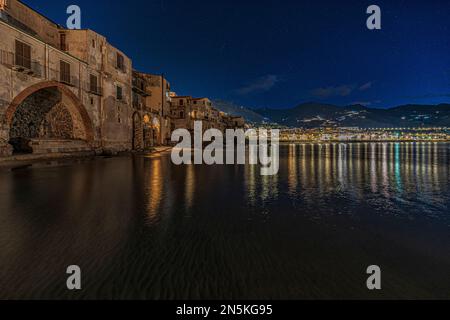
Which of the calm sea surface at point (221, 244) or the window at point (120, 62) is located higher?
the window at point (120, 62)

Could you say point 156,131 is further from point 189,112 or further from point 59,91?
point 59,91

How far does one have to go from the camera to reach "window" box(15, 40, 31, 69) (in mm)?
20672

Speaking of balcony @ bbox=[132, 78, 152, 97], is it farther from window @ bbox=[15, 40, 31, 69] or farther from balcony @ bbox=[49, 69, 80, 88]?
window @ bbox=[15, 40, 31, 69]

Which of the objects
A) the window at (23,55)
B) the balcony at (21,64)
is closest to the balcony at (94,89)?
the balcony at (21,64)

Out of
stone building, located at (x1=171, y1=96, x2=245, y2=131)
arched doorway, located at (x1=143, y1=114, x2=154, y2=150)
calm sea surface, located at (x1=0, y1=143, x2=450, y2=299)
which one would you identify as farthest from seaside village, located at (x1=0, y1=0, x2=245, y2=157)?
stone building, located at (x1=171, y1=96, x2=245, y2=131)

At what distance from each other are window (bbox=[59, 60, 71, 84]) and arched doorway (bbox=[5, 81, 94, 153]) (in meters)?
0.73

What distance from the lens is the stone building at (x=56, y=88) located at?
20.4 metres

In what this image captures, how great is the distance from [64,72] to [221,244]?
91.2 ft

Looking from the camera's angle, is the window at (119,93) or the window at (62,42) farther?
the window at (119,93)

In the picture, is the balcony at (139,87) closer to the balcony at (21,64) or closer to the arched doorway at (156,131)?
the arched doorway at (156,131)

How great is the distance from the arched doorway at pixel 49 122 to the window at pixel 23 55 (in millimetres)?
1885

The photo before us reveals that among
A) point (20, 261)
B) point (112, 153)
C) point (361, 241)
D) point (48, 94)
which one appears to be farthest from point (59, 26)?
Answer: point (361, 241)

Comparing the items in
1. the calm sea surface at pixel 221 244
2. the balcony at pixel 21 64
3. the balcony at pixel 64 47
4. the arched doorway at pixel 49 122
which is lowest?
the calm sea surface at pixel 221 244
